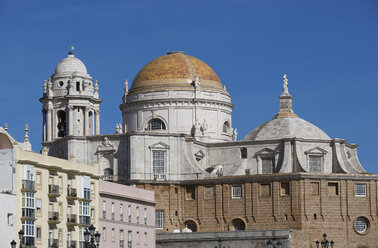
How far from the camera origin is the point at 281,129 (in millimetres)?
125125

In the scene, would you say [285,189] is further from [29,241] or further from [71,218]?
[29,241]

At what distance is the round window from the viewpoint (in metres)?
116

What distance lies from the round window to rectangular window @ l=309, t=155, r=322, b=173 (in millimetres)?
8241

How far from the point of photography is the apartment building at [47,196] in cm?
8400

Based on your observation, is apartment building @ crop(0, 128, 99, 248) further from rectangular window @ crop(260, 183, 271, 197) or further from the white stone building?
rectangular window @ crop(260, 183, 271, 197)

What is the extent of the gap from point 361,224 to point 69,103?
30902mm

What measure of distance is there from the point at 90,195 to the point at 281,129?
1394 inches

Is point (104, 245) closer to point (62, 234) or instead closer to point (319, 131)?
point (62, 234)

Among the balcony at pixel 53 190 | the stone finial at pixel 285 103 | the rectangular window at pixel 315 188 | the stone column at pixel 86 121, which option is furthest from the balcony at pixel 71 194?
the stone finial at pixel 285 103

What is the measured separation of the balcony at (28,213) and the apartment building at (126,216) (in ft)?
38.9

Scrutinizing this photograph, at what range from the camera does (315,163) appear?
401 ft

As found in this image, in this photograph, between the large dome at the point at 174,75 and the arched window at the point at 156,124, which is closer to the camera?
the arched window at the point at 156,124

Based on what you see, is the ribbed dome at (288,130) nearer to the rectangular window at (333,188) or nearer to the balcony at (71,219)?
the rectangular window at (333,188)

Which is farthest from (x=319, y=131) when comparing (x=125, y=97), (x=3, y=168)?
(x=3, y=168)
